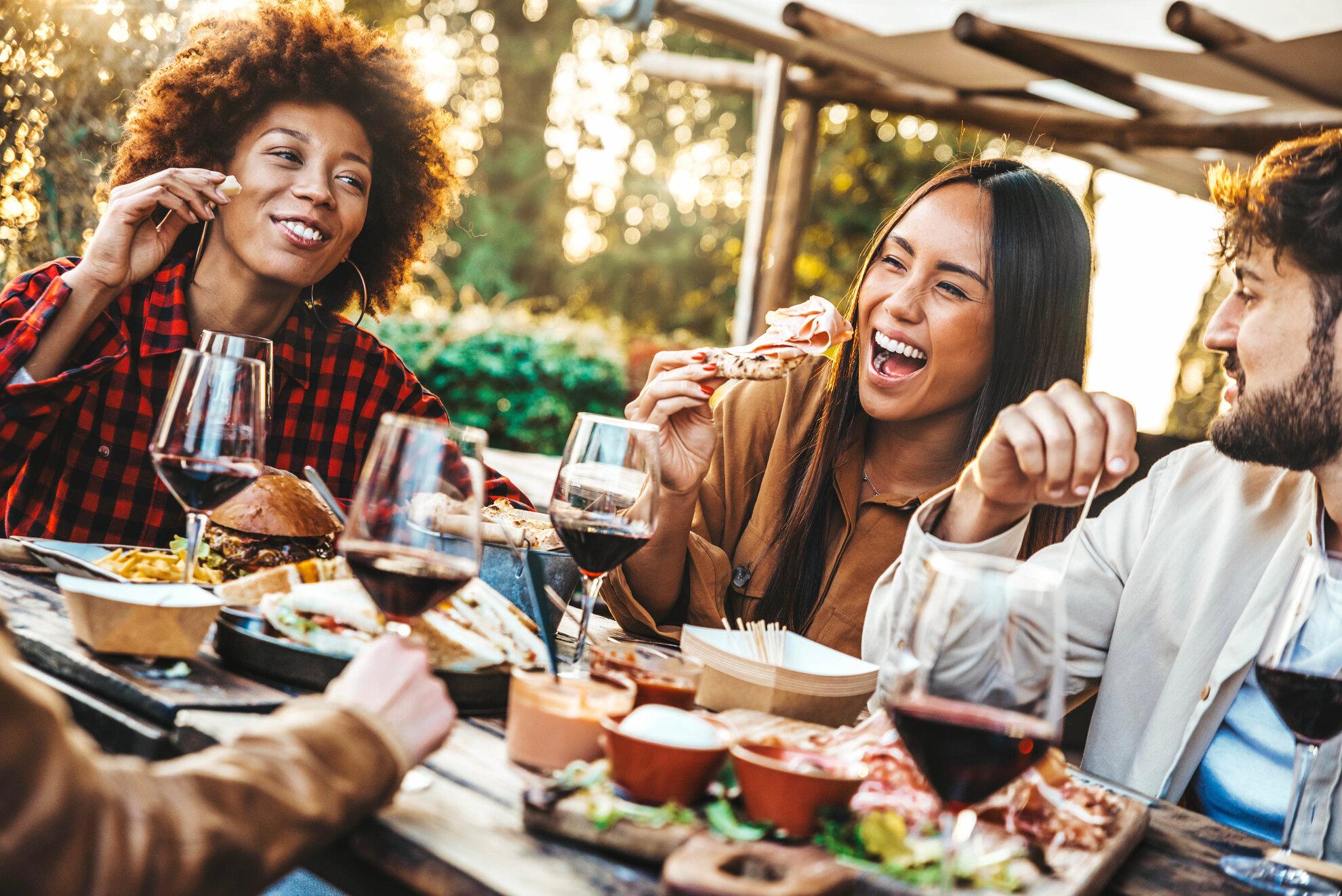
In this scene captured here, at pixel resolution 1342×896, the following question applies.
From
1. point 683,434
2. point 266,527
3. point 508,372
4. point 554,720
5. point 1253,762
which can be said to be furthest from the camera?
point 508,372

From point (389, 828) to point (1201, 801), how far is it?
159cm

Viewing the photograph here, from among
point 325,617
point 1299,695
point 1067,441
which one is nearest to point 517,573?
point 325,617

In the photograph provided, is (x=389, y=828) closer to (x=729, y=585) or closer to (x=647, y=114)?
(x=729, y=585)

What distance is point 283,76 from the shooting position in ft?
9.64

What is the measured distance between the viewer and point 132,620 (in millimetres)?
1316

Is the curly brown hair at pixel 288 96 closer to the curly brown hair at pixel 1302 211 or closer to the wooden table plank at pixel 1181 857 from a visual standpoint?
the curly brown hair at pixel 1302 211

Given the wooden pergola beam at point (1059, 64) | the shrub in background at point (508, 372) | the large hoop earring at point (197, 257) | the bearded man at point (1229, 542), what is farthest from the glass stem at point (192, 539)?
the shrub in background at point (508, 372)

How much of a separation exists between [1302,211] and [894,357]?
2.80 feet

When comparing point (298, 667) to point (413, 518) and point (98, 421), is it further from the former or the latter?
point (98, 421)

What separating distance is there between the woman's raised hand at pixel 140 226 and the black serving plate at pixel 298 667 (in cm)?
130

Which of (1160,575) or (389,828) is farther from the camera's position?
(1160,575)

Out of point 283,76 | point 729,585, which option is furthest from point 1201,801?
point 283,76

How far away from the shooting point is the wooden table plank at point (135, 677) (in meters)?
1.24

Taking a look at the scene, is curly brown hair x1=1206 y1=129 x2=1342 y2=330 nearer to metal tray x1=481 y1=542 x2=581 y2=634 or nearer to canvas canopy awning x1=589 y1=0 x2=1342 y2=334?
metal tray x1=481 y1=542 x2=581 y2=634
